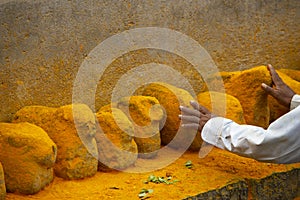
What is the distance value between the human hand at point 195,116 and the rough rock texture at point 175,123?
0.68 feet

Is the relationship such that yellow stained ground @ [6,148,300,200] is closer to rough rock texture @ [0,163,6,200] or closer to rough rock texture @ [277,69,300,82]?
rough rock texture @ [0,163,6,200]

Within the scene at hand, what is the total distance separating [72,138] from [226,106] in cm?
84

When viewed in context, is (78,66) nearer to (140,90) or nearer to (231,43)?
(140,90)

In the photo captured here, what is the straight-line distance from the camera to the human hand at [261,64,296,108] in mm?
2980

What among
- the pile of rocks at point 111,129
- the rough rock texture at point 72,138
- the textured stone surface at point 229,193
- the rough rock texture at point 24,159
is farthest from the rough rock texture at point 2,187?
the textured stone surface at point 229,193

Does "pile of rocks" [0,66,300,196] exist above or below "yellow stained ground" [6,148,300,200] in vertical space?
above

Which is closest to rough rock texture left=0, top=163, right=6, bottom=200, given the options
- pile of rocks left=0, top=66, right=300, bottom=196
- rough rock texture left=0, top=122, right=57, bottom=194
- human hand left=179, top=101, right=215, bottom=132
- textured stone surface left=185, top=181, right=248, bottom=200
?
pile of rocks left=0, top=66, right=300, bottom=196

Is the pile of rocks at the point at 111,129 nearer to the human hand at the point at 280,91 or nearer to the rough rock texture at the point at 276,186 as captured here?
the human hand at the point at 280,91

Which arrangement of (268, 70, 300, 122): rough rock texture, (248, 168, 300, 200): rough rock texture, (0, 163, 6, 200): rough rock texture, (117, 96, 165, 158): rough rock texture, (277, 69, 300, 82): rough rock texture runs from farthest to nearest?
(277, 69, 300, 82): rough rock texture < (268, 70, 300, 122): rough rock texture < (117, 96, 165, 158): rough rock texture < (248, 168, 300, 200): rough rock texture < (0, 163, 6, 200): rough rock texture

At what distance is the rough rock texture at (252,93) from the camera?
10.1 ft

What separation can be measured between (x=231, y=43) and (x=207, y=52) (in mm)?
194

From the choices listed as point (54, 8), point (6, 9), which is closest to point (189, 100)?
point (54, 8)

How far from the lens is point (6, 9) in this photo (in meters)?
2.63

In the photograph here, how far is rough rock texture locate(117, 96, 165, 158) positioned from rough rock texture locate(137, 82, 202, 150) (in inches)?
3.5
